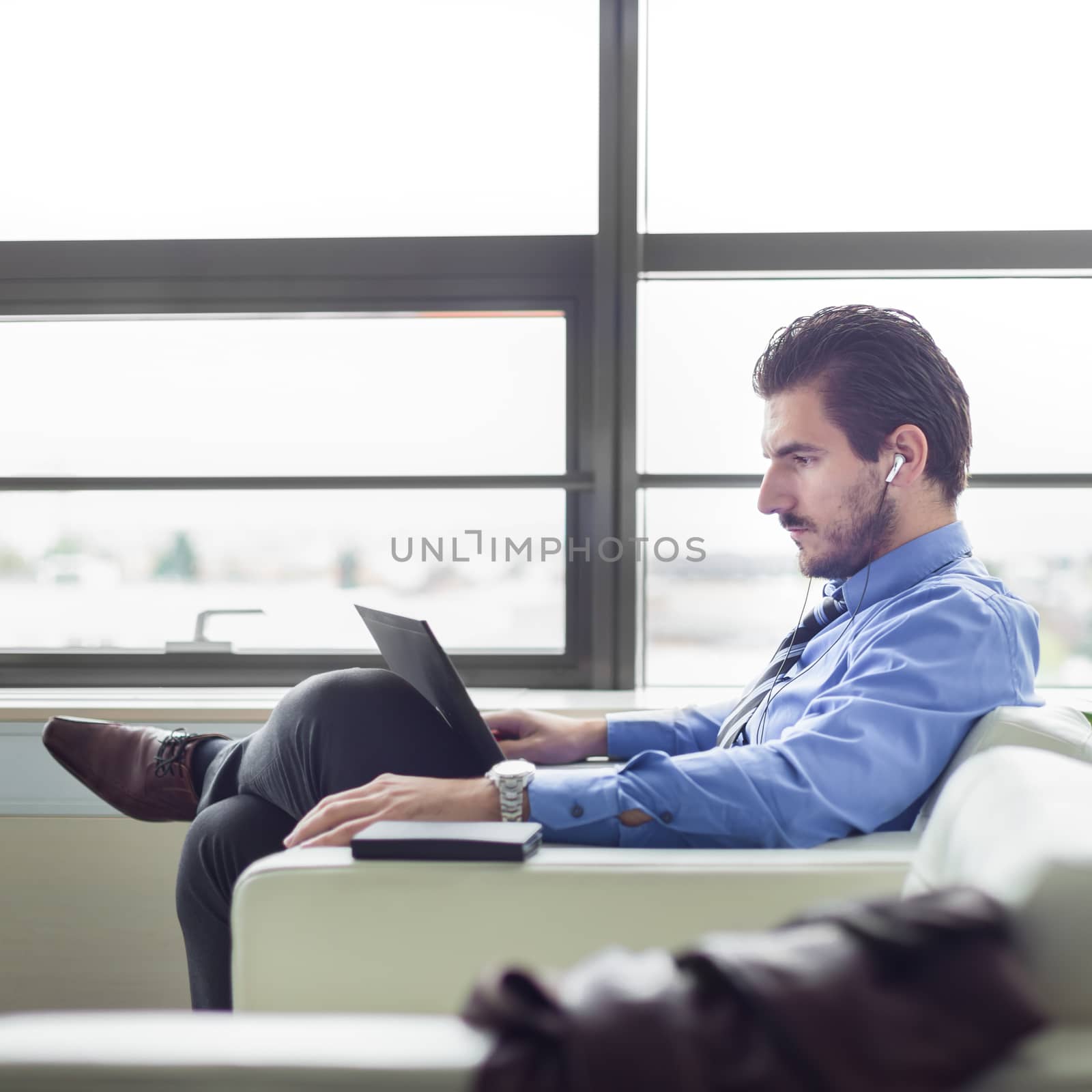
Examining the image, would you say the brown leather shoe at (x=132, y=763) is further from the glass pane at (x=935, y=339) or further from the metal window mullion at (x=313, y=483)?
the glass pane at (x=935, y=339)

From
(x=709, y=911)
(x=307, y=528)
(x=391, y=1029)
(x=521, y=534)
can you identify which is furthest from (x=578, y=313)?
(x=391, y=1029)

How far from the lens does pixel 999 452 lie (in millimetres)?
2432

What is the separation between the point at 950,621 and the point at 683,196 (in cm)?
150

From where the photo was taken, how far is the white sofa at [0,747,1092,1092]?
0.61 meters

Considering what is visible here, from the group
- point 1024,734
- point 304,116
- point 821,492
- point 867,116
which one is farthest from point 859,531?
point 304,116

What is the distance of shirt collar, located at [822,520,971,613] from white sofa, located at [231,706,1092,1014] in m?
0.53

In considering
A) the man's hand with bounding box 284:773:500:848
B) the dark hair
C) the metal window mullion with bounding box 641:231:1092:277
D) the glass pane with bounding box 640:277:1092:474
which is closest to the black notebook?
the man's hand with bounding box 284:773:500:848

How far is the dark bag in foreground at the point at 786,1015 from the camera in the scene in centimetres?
57

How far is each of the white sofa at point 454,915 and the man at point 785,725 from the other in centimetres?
14

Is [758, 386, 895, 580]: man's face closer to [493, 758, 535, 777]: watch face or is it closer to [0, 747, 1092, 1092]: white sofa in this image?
[493, 758, 535, 777]: watch face

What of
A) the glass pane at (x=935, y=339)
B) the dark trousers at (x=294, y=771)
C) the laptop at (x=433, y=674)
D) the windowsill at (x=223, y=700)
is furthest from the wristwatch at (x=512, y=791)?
the glass pane at (x=935, y=339)

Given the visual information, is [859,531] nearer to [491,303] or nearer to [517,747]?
[517,747]

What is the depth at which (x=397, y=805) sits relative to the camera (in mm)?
1213

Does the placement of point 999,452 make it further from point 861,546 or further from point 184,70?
point 184,70
